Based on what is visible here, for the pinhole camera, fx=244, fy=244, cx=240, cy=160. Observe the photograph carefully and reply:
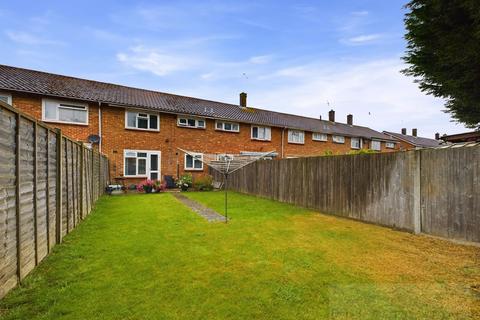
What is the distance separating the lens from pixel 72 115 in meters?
15.0

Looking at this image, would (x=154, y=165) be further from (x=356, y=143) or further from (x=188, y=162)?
(x=356, y=143)

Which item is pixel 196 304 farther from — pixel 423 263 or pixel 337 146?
pixel 337 146

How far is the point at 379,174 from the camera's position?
24.3ft

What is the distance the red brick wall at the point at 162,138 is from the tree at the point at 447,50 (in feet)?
45.4

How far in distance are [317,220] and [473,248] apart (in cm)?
373

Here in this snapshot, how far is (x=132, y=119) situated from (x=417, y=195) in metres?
16.3

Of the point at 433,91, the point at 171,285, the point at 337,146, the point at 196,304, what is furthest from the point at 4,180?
the point at 337,146

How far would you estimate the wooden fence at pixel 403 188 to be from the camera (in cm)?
548

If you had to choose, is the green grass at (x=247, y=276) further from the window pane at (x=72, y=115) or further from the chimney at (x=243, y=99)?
the chimney at (x=243, y=99)

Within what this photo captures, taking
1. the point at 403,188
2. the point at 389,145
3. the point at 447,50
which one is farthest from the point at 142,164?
the point at 389,145

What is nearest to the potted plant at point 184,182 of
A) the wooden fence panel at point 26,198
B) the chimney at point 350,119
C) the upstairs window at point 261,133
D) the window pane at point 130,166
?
the window pane at point 130,166

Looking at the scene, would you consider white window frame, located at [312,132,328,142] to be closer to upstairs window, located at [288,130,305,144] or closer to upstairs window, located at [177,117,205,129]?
upstairs window, located at [288,130,305,144]

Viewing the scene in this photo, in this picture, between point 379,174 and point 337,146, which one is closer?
point 379,174

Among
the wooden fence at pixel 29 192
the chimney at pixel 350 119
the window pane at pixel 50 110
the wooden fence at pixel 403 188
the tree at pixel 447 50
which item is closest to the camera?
the wooden fence at pixel 29 192
